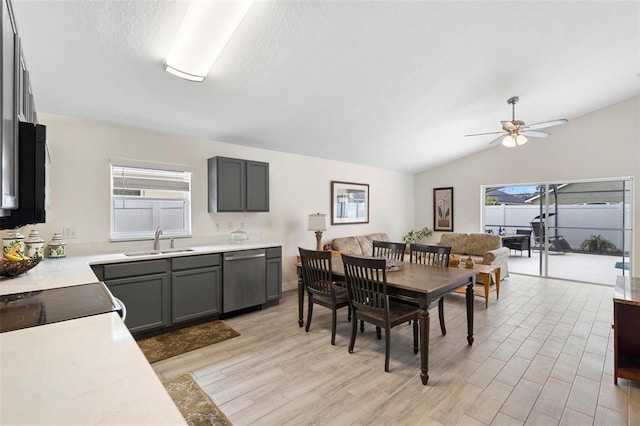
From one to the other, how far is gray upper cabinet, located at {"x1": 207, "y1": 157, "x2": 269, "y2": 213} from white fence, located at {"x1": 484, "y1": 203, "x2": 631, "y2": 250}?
526cm

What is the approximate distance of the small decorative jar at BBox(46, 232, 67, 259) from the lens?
2887mm

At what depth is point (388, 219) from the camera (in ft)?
23.0

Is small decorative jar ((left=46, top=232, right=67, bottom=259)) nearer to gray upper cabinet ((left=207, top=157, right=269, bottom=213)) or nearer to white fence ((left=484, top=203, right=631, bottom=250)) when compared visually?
gray upper cabinet ((left=207, top=157, right=269, bottom=213))

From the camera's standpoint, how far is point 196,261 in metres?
3.37

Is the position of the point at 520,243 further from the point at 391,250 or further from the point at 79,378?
the point at 79,378

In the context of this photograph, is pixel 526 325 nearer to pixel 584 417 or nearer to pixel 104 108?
pixel 584 417

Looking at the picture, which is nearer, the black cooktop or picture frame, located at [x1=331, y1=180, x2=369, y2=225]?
the black cooktop

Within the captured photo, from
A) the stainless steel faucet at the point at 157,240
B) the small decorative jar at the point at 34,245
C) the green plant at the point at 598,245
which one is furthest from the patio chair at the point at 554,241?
the small decorative jar at the point at 34,245

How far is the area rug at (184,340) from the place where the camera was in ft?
9.24

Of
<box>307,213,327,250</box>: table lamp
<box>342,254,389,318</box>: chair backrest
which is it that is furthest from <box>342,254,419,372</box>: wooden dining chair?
<box>307,213,327,250</box>: table lamp

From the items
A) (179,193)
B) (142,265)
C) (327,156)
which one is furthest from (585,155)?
(142,265)

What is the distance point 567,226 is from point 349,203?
429cm

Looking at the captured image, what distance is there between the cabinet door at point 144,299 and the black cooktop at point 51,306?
3.67ft

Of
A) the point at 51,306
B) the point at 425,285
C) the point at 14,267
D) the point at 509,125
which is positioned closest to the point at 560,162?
the point at 509,125
